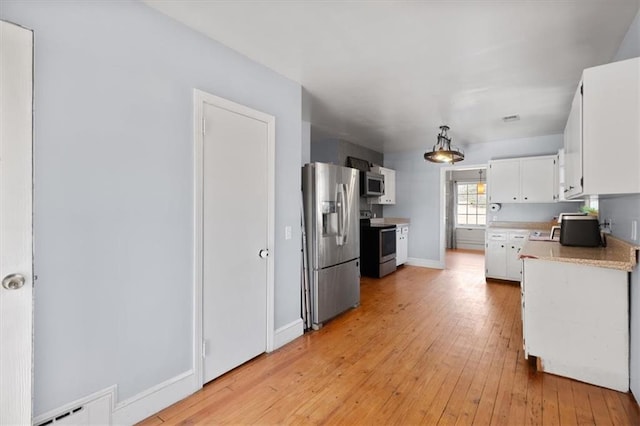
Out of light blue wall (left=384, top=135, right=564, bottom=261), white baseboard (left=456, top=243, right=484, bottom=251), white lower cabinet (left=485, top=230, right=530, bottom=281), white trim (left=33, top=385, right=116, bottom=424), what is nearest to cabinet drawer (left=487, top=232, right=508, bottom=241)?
white lower cabinet (left=485, top=230, right=530, bottom=281)

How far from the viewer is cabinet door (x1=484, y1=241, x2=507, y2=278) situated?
17.4 feet

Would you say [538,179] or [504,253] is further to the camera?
[504,253]

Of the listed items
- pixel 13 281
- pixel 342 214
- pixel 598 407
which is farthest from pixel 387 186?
pixel 13 281

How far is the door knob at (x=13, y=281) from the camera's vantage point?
1372 millimetres

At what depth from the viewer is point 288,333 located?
300 centimetres

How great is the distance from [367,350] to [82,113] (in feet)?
9.00

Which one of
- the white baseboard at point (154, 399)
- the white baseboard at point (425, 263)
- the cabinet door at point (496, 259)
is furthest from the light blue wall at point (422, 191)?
the white baseboard at point (154, 399)

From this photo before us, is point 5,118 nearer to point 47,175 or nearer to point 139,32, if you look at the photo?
point 47,175

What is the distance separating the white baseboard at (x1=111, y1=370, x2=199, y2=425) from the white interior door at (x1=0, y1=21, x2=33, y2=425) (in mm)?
471

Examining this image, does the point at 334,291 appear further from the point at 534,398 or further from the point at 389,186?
the point at 389,186

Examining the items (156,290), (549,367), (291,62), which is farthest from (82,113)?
(549,367)

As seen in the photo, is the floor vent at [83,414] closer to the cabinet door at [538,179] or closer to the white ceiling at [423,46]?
the white ceiling at [423,46]

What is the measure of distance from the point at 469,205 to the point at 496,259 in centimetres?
465

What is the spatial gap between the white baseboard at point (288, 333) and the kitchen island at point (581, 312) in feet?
6.54
